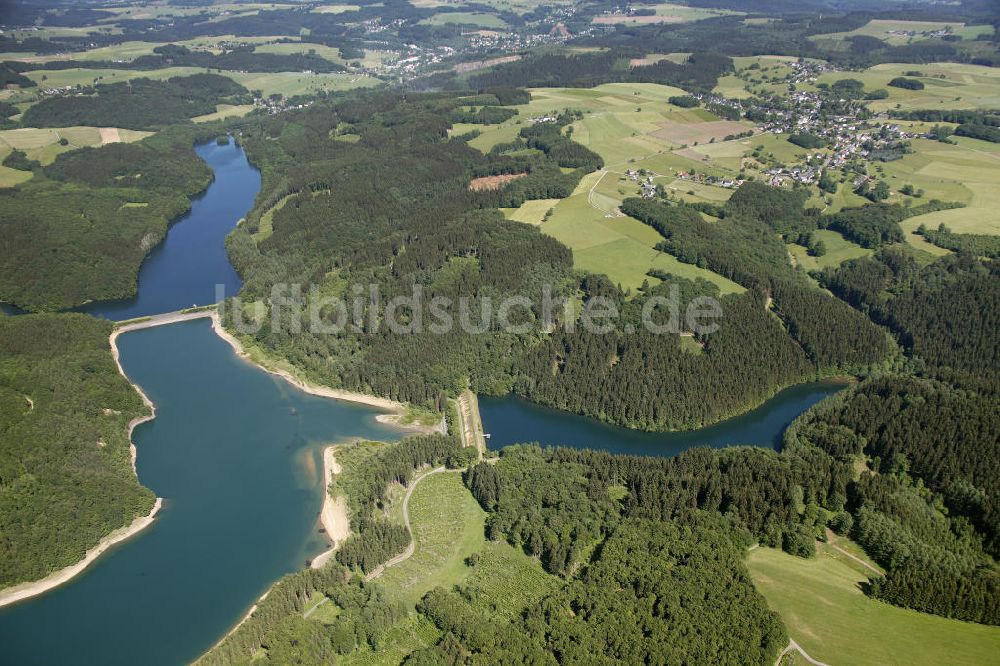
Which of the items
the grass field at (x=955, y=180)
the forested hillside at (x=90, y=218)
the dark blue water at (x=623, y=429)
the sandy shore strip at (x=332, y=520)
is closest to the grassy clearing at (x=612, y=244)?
the dark blue water at (x=623, y=429)

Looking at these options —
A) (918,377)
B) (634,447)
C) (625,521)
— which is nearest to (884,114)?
(918,377)

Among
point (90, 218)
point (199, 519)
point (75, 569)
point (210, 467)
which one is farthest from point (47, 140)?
point (75, 569)

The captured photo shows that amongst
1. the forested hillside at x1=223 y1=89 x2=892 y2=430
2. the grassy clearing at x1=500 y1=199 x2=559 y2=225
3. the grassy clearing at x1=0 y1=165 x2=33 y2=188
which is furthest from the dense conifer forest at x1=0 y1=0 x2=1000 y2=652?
the grassy clearing at x1=0 y1=165 x2=33 y2=188

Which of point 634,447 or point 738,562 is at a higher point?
point 738,562

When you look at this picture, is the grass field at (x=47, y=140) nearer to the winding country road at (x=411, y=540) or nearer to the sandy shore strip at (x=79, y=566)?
the sandy shore strip at (x=79, y=566)

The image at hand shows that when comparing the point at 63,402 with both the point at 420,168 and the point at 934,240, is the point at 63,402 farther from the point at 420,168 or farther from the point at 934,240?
the point at 934,240

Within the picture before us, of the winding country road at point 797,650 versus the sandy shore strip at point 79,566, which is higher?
the winding country road at point 797,650

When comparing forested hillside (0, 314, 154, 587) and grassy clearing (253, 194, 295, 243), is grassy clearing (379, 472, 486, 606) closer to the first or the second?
forested hillside (0, 314, 154, 587)
